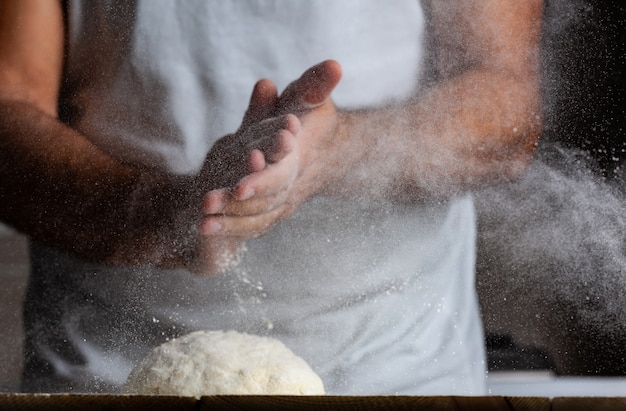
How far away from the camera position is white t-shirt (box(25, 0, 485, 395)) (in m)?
1.19

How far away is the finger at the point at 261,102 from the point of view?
1.21 m

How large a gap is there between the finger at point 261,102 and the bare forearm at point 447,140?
0.14 m

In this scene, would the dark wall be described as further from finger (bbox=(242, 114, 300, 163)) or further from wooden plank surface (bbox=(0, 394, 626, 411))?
wooden plank surface (bbox=(0, 394, 626, 411))

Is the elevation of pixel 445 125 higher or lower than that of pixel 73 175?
higher

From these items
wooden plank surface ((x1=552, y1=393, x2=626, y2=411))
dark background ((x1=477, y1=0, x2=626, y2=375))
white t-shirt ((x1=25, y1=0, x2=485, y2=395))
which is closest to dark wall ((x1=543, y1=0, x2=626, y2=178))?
dark background ((x1=477, y1=0, x2=626, y2=375))

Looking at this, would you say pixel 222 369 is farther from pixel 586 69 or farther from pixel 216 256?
pixel 586 69

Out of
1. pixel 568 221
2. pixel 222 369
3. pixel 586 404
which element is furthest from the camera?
pixel 568 221

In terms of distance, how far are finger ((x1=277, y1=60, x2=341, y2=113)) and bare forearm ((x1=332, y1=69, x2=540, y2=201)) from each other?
8 cm

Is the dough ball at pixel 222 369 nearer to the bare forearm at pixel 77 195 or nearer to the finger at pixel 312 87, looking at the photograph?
the bare forearm at pixel 77 195

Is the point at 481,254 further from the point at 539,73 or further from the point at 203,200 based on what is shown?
the point at 203,200

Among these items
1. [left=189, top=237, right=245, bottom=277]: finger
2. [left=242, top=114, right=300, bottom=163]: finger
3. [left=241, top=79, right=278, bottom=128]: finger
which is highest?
[left=241, top=79, right=278, bottom=128]: finger

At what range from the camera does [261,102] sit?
121cm

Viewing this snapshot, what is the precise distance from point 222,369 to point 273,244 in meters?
0.22

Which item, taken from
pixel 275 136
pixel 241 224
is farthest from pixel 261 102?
pixel 241 224
